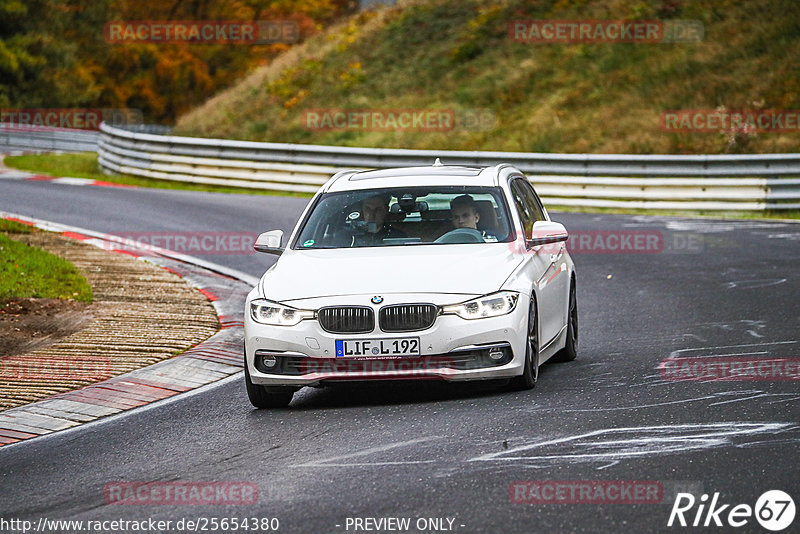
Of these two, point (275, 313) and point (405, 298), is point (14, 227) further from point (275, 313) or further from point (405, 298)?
point (405, 298)

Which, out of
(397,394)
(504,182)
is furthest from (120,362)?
(504,182)

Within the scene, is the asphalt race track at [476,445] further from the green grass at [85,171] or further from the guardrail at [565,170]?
the green grass at [85,171]

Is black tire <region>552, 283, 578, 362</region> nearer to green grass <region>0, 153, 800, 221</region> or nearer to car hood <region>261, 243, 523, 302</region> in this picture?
car hood <region>261, 243, 523, 302</region>

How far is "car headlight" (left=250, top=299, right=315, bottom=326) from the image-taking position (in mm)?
8645

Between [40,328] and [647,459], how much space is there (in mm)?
7166

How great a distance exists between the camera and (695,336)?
37.3 ft

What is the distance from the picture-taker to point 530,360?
29.4 ft

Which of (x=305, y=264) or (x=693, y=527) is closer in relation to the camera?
(x=693, y=527)

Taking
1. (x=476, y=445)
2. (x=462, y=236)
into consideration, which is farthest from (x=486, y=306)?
(x=476, y=445)

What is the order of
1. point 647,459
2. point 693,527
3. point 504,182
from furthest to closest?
point 504,182 → point 647,459 → point 693,527

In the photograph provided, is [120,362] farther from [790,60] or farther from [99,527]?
[790,60]

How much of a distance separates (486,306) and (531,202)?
102 inches

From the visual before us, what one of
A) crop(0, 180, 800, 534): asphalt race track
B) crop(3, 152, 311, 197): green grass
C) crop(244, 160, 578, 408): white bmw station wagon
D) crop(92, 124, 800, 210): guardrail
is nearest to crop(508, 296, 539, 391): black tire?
crop(244, 160, 578, 408): white bmw station wagon

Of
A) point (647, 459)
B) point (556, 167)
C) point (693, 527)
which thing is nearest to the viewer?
point (693, 527)
